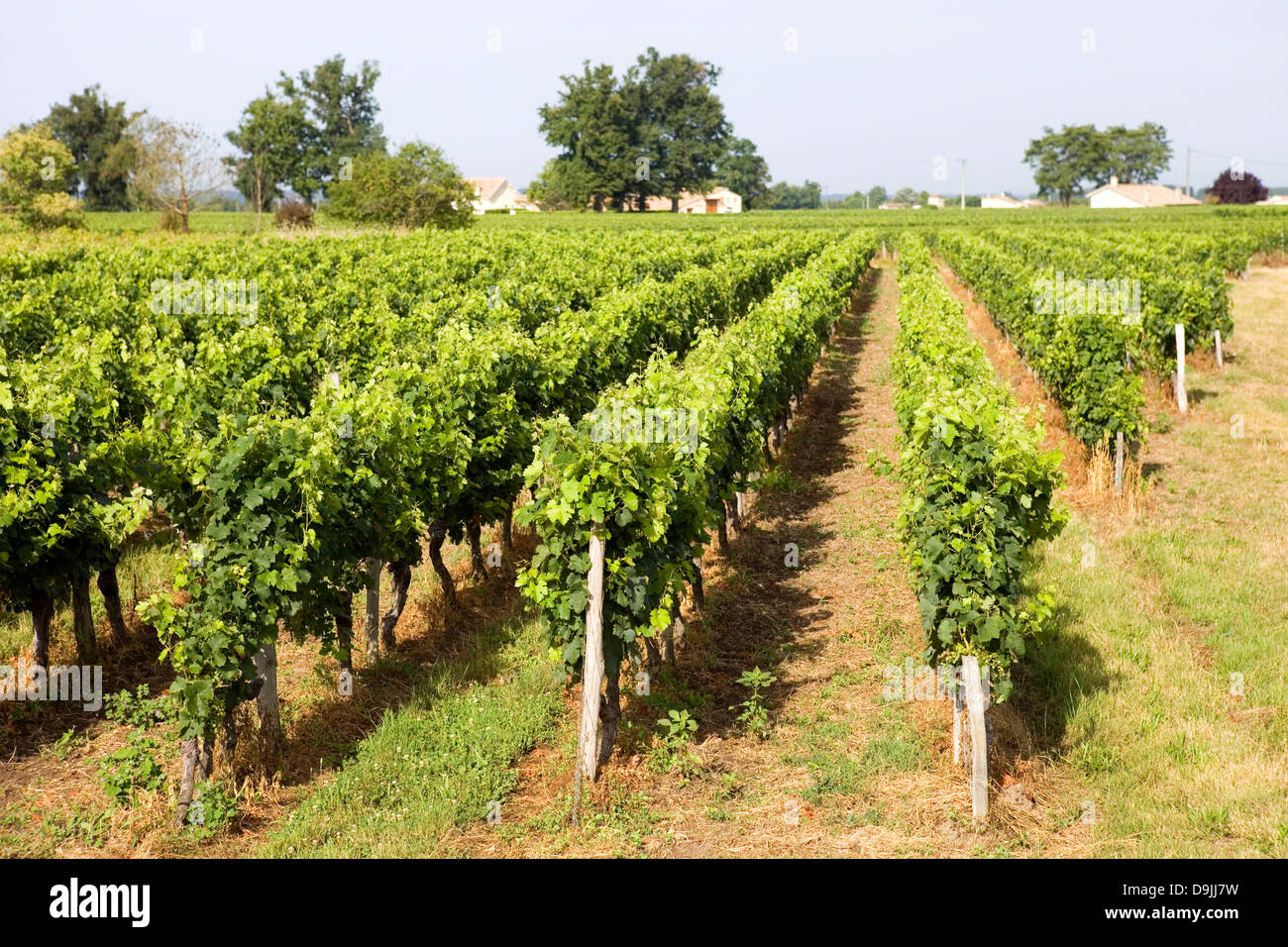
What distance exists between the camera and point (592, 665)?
21.9 ft

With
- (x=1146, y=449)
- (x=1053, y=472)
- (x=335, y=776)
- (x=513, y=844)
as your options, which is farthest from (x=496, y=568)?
(x=1146, y=449)

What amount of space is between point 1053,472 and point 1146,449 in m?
8.18

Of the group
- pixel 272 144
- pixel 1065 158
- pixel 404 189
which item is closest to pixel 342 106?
pixel 272 144

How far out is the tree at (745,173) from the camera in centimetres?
11838

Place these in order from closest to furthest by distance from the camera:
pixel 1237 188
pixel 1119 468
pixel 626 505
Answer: pixel 626 505 < pixel 1119 468 < pixel 1237 188

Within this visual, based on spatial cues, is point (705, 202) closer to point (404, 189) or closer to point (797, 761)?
point (404, 189)

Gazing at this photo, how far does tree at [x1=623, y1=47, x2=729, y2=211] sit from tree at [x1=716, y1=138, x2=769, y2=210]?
558 inches

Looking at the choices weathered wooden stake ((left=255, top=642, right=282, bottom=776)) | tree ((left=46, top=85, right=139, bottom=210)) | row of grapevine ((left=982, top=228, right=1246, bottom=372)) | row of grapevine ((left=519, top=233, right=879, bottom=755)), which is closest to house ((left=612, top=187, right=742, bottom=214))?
tree ((left=46, top=85, right=139, bottom=210))

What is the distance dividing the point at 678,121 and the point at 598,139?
14.1m

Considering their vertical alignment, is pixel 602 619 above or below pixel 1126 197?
below

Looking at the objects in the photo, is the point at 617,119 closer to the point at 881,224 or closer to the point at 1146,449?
the point at 881,224

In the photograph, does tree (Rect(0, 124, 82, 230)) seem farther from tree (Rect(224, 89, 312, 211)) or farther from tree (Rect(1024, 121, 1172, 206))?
tree (Rect(1024, 121, 1172, 206))

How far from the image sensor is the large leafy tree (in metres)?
87.2

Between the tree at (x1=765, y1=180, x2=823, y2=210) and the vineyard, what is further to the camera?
the tree at (x1=765, y1=180, x2=823, y2=210)
